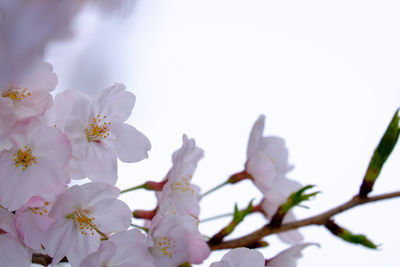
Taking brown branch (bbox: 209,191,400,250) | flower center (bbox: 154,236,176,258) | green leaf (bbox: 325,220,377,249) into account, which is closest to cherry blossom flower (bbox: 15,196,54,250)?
flower center (bbox: 154,236,176,258)

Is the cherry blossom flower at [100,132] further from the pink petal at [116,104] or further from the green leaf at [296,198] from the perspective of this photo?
the green leaf at [296,198]

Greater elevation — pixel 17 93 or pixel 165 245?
pixel 17 93

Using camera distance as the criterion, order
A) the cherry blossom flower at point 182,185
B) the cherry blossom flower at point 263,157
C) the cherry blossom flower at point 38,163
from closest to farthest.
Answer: the cherry blossom flower at point 38,163, the cherry blossom flower at point 182,185, the cherry blossom flower at point 263,157

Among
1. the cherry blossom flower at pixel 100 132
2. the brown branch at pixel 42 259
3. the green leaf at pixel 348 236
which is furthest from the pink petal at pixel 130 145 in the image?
the green leaf at pixel 348 236

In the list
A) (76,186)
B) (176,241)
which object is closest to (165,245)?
(176,241)

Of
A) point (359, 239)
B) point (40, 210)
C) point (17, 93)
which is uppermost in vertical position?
point (17, 93)

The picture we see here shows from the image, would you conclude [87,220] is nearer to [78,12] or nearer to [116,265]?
[116,265]

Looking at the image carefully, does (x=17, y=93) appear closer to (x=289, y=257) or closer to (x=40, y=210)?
(x=40, y=210)
